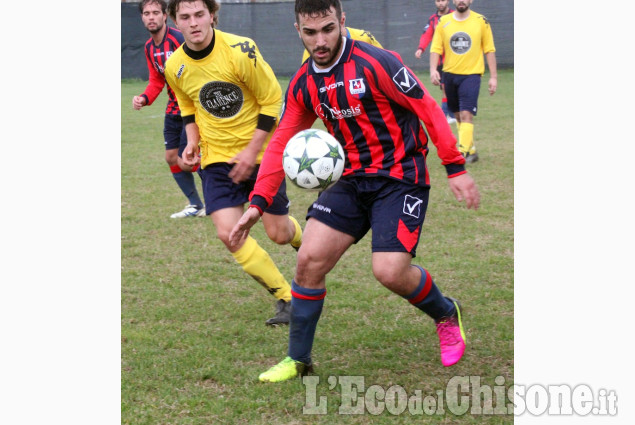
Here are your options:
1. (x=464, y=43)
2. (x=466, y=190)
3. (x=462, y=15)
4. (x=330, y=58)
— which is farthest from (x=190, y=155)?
(x=462, y=15)

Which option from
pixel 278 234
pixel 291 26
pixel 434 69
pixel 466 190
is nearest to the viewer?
pixel 466 190

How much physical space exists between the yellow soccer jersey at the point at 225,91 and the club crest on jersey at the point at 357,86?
1.08 metres

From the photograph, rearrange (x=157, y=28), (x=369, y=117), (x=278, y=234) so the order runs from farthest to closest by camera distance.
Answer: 1. (x=157, y=28)
2. (x=278, y=234)
3. (x=369, y=117)

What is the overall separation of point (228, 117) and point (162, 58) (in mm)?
2722

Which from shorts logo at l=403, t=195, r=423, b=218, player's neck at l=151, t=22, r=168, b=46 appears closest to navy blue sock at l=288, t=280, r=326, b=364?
shorts logo at l=403, t=195, r=423, b=218

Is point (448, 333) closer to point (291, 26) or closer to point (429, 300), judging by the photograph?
point (429, 300)

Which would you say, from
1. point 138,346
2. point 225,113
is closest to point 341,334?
point 138,346

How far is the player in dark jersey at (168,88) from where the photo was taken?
24.6ft

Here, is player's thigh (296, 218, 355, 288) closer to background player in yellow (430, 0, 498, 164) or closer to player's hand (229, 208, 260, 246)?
player's hand (229, 208, 260, 246)

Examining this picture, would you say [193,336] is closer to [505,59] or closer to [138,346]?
[138,346]

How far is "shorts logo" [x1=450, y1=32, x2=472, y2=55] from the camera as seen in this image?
10047mm

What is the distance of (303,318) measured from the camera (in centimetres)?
415

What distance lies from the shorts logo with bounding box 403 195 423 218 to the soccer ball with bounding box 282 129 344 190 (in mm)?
392

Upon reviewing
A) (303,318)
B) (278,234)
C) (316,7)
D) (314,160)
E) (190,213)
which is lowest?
(190,213)
